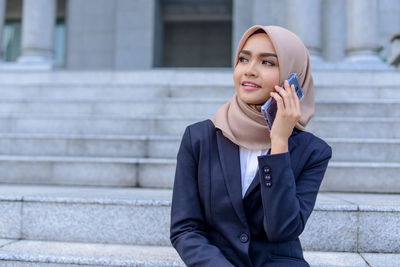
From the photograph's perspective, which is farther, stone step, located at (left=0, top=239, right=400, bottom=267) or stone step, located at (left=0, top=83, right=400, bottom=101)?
stone step, located at (left=0, top=83, right=400, bottom=101)

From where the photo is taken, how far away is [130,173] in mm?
4398

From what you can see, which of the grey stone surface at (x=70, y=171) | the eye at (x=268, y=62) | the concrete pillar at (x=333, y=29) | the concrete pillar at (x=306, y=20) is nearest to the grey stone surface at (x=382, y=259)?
the eye at (x=268, y=62)

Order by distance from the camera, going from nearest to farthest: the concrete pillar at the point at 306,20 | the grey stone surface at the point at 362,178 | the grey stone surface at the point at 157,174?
the grey stone surface at the point at 362,178 → the grey stone surface at the point at 157,174 → the concrete pillar at the point at 306,20

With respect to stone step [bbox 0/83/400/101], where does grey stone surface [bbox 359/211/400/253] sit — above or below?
below

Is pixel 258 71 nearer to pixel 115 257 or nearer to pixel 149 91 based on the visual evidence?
pixel 115 257

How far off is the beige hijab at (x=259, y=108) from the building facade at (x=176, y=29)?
7.93m

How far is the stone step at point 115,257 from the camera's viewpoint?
2.70m

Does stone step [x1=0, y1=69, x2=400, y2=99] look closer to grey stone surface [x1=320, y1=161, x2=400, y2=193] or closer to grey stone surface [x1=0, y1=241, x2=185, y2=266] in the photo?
grey stone surface [x1=320, y1=161, x2=400, y2=193]

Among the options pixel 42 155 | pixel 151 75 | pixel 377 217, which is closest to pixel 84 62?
pixel 151 75

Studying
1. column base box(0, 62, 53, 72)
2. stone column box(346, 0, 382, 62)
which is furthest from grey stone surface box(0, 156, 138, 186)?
stone column box(346, 0, 382, 62)

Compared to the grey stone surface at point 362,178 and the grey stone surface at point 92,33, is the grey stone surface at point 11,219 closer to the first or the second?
the grey stone surface at point 362,178

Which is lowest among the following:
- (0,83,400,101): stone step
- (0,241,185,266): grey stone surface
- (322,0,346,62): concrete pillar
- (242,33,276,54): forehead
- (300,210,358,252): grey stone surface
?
(0,241,185,266): grey stone surface

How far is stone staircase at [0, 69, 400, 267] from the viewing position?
301 cm

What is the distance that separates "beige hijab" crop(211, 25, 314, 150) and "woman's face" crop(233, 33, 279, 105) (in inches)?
1.6
